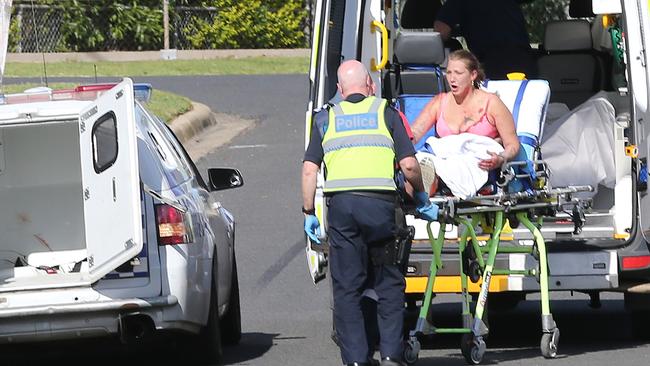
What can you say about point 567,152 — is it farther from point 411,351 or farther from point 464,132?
point 411,351

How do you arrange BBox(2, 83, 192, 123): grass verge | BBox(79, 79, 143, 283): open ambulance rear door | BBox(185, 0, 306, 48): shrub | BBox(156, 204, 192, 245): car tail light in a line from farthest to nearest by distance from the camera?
BBox(185, 0, 306, 48): shrub → BBox(2, 83, 192, 123): grass verge → BBox(156, 204, 192, 245): car tail light → BBox(79, 79, 143, 283): open ambulance rear door

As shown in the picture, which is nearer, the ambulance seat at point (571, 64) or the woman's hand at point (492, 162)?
the woman's hand at point (492, 162)

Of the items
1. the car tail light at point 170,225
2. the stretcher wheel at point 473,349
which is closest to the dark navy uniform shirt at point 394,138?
the car tail light at point 170,225

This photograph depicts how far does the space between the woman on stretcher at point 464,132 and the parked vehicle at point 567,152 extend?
437 millimetres

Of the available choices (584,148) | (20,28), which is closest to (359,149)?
(584,148)

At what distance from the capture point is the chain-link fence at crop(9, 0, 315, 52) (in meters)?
30.8

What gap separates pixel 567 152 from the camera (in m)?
10.4

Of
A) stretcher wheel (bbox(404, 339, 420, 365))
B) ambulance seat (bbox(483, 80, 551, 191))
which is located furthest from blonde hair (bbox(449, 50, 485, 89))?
stretcher wheel (bbox(404, 339, 420, 365))

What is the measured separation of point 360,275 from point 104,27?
2376 cm

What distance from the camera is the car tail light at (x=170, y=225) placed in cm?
841

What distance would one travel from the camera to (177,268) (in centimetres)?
835

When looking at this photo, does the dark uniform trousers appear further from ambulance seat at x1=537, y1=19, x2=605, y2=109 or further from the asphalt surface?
ambulance seat at x1=537, y1=19, x2=605, y2=109

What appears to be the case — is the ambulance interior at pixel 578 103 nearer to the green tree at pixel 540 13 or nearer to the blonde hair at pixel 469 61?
the blonde hair at pixel 469 61

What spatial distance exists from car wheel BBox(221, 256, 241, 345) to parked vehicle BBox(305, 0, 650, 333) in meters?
0.68
